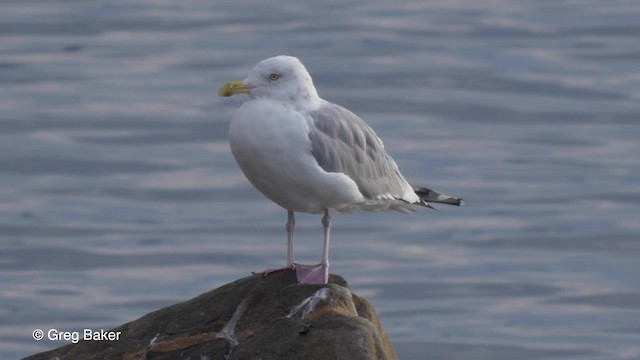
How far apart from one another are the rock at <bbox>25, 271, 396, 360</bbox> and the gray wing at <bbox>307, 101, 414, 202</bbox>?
660 mm

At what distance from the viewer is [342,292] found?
965 centimetres

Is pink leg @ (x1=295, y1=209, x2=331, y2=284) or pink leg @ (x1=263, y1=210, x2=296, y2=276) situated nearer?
pink leg @ (x1=295, y1=209, x2=331, y2=284)

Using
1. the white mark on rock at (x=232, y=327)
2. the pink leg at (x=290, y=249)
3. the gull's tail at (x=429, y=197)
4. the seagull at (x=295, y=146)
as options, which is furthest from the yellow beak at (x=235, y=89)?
the gull's tail at (x=429, y=197)

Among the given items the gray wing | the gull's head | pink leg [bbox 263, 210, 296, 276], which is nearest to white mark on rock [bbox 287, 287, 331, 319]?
pink leg [bbox 263, 210, 296, 276]

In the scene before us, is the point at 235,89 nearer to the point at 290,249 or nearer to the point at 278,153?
the point at 278,153

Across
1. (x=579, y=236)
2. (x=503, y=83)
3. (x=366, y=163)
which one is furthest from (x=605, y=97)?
(x=366, y=163)

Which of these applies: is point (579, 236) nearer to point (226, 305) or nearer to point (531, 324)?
point (531, 324)

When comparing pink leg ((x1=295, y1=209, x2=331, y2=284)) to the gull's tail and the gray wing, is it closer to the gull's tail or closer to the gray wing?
the gray wing

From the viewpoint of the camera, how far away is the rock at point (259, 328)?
9055 mm

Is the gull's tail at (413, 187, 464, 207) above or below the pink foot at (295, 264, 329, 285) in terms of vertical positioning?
above

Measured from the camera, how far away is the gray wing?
402 inches

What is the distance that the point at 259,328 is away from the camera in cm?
960

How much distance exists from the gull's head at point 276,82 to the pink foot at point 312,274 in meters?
0.92

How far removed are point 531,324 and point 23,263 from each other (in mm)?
5465
